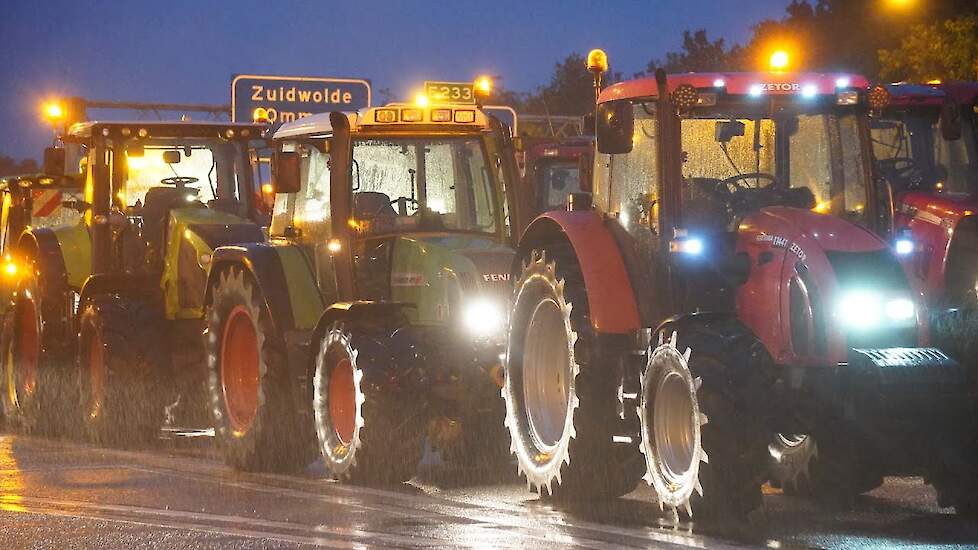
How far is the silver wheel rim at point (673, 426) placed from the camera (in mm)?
10383

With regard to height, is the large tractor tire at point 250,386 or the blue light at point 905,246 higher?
the blue light at point 905,246

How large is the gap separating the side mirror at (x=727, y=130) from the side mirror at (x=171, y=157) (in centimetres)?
778

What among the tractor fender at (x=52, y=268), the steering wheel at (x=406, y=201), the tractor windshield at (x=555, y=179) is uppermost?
the tractor windshield at (x=555, y=179)

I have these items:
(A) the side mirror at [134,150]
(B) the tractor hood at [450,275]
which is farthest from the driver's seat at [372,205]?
(A) the side mirror at [134,150]

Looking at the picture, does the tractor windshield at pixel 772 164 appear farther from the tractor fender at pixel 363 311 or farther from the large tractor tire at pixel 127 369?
the large tractor tire at pixel 127 369

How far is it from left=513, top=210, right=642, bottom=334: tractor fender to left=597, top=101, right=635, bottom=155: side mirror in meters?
0.75

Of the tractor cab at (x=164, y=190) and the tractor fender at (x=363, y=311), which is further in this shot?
the tractor cab at (x=164, y=190)

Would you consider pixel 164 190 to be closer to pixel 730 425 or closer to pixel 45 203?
pixel 45 203

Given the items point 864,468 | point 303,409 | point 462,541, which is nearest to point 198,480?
point 303,409

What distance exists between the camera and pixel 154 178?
17.8 meters

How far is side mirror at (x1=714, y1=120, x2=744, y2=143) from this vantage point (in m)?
11.1

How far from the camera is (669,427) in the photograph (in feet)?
34.6

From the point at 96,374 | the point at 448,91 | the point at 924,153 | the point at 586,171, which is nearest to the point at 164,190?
the point at 96,374

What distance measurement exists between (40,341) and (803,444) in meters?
9.05
